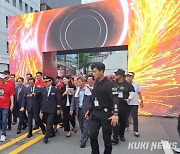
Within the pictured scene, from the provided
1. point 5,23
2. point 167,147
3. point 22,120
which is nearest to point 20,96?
point 22,120

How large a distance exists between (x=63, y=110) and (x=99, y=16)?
5.37 m

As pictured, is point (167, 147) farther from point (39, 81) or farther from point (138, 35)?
point (138, 35)

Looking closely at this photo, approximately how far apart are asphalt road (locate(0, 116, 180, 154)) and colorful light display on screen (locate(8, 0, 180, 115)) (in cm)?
239

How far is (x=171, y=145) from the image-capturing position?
19.4 ft

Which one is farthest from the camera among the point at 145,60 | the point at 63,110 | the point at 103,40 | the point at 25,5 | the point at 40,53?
the point at 25,5

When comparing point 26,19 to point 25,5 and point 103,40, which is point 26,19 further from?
point 25,5

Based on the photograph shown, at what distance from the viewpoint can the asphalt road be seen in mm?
5590

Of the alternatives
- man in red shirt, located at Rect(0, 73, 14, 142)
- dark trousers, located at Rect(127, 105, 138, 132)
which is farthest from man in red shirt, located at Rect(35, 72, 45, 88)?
dark trousers, located at Rect(127, 105, 138, 132)

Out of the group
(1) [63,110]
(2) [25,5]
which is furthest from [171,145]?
(2) [25,5]

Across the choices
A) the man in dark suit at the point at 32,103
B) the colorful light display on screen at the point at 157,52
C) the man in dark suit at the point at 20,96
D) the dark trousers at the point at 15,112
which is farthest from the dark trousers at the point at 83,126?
the colorful light display on screen at the point at 157,52

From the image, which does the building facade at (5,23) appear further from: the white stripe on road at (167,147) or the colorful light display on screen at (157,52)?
the white stripe on road at (167,147)

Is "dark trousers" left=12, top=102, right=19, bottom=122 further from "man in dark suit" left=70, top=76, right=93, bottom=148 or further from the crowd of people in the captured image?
"man in dark suit" left=70, top=76, right=93, bottom=148

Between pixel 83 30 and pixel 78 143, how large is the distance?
6478 mm

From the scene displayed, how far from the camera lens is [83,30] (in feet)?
37.9
